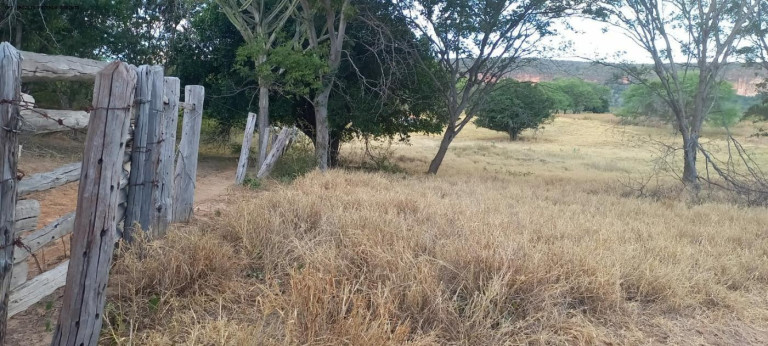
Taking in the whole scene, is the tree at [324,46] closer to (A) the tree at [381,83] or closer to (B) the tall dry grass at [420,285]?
(A) the tree at [381,83]

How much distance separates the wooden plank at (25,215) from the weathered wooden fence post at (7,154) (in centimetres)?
12

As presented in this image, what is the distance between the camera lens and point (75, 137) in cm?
1616

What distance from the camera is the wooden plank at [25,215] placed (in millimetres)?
3055

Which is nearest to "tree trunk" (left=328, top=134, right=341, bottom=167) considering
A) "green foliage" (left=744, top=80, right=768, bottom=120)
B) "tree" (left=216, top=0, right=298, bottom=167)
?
"tree" (left=216, top=0, right=298, bottom=167)

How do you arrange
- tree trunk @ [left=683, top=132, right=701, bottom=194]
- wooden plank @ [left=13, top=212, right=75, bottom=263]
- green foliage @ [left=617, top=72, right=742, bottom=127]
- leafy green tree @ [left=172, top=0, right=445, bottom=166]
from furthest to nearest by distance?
leafy green tree @ [left=172, top=0, right=445, bottom=166] < green foliage @ [left=617, top=72, right=742, bottom=127] < tree trunk @ [left=683, top=132, right=701, bottom=194] < wooden plank @ [left=13, top=212, right=75, bottom=263]

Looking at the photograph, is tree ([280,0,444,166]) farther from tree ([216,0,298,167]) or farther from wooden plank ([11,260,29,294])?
wooden plank ([11,260,29,294])

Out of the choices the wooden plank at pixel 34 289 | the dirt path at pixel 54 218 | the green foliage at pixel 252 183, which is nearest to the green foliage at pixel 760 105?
the green foliage at pixel 252 183

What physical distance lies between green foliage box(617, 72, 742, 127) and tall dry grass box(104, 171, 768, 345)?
974 cm

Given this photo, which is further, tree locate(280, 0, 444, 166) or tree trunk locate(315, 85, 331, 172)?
tree locate(280, 0, 444, 166)

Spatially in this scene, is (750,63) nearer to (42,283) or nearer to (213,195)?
(213,195)

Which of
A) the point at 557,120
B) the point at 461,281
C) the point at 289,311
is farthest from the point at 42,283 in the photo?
the point at 557,120

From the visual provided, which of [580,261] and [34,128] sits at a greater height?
[34,128]

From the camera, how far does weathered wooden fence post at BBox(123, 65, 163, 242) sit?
4.59m

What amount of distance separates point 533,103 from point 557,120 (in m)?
37.1
